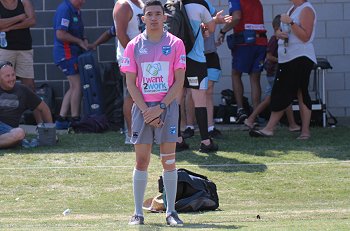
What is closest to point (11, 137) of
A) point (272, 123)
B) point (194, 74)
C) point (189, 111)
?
point (189, 111)

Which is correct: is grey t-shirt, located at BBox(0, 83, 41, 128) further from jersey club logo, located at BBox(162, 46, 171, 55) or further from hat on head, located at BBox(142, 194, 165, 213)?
jersey club logo, located at BBox(162, 46, 171, 55)

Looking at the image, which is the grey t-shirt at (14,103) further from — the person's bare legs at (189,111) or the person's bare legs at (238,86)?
the person's bare legs at (238,86)

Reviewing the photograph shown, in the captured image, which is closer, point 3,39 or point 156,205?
point 156,205

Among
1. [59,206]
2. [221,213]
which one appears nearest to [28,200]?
[59,206]

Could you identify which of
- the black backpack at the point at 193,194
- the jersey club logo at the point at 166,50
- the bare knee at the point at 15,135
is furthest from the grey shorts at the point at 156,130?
the bare knee at the point at 15,135

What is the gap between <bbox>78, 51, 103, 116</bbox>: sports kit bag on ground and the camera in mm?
14789

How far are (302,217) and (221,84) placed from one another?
713 cm

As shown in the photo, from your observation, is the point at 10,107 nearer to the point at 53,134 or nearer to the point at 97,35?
the point at 53,134

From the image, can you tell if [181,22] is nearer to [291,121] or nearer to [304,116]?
[304,116]

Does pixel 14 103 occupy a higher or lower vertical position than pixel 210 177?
higher

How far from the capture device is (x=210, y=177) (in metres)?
10.9

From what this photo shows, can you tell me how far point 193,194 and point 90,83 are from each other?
5767 millimetres

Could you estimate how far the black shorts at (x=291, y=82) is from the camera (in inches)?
520

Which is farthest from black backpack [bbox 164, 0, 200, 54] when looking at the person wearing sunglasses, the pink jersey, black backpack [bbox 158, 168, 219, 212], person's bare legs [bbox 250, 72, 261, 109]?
the pink jersey
